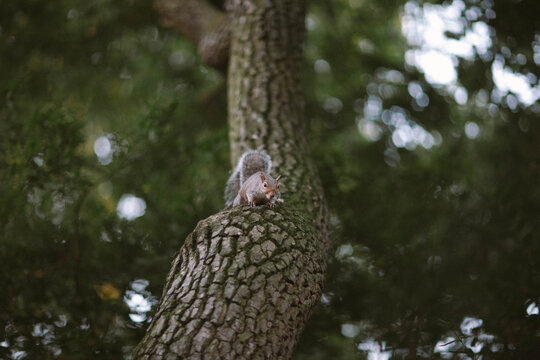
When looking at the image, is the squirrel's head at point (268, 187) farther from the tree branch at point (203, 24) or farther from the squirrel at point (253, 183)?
the tree branch at point (203, 24)

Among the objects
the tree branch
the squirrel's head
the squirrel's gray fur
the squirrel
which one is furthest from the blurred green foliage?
the squirrel's head

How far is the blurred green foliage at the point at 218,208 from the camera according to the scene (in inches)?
107

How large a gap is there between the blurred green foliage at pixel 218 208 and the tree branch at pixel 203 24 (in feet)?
1.87

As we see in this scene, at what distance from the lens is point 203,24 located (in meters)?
3.96

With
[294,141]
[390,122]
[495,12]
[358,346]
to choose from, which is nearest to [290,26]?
[294,141]

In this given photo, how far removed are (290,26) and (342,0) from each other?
320 cm

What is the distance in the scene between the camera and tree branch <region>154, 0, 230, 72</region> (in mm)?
3709

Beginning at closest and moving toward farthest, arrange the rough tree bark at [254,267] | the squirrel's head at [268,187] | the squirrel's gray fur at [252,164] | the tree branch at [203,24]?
the rough tree bark at [254,267] < the squirrel's head at [268,187] < the squirrel's gray fur at [252,164] < the tree branch at [203,24]

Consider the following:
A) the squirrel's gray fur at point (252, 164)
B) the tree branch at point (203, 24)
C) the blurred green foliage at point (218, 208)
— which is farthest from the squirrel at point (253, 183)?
the tree branch at point (203, 24)

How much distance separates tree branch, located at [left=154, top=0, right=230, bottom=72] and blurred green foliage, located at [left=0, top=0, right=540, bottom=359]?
0.57 m

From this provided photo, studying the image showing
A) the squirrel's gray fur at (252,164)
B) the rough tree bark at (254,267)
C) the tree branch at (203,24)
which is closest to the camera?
the rough tree bark at (254,267)

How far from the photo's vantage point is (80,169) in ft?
11.0

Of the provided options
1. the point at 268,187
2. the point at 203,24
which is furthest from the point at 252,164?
the point at 203,24

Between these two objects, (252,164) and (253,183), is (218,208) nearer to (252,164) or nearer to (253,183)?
(252,164)
